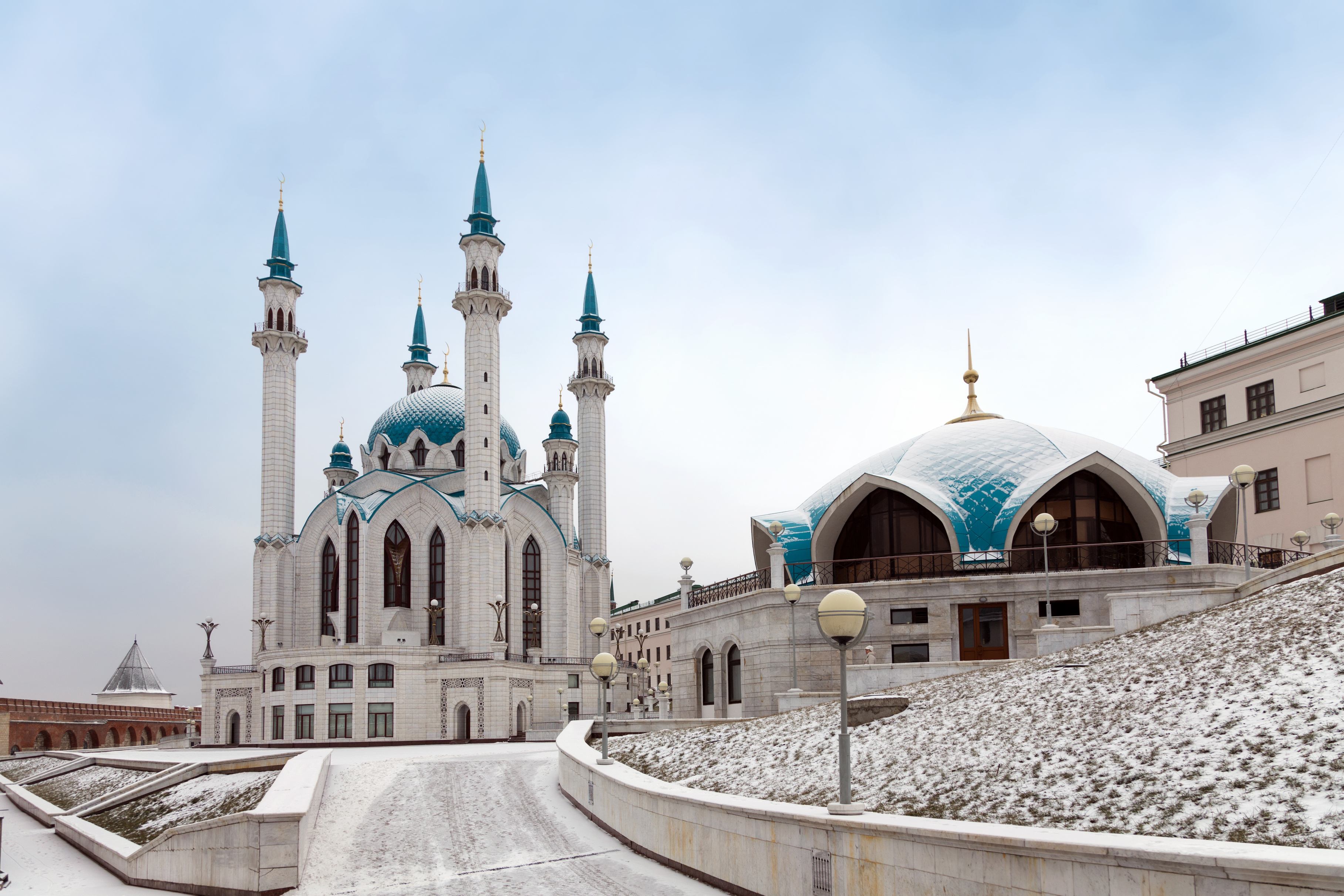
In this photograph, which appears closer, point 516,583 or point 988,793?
point 988,793

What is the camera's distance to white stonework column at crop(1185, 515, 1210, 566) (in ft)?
85.9

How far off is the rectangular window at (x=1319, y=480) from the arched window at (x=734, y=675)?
22094mm

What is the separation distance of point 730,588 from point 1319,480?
21.8m

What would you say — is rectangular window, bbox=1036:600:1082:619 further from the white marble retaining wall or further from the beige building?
the white marble retaining wall

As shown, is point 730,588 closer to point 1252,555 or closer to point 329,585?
point 1252,555

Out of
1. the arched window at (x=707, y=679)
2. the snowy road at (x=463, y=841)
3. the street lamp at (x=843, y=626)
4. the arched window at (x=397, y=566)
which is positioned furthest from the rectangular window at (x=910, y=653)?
the arched window at (x=397, y=566)

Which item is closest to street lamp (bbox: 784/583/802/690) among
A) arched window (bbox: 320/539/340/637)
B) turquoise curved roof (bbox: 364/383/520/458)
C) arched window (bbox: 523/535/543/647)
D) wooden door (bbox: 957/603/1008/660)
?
wooden door (bbox: 957/603/1008/660)

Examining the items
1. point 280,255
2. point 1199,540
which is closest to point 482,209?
point 280,255

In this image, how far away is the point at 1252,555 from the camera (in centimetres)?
3006

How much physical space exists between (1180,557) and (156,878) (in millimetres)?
25446

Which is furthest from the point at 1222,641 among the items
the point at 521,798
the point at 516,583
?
the point at 516,583

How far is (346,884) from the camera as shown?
1353cm

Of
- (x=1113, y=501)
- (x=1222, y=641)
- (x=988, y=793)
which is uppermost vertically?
(x=1113, y=501)

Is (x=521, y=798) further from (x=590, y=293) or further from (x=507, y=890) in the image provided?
(x=590, y=293)
